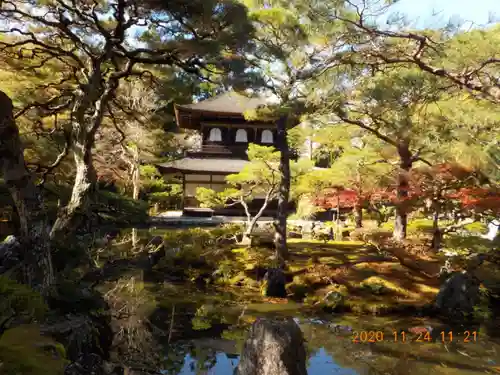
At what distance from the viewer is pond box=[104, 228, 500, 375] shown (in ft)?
18.6

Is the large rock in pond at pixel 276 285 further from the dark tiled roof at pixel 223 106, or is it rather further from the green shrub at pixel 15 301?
the dark tiled roof at pixel 223 106

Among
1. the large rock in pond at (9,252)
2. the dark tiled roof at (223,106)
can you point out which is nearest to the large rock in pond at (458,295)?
the large rock in pond at (9,252)

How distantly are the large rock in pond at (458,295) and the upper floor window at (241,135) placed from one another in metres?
14.3

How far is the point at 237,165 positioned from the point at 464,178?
12145mm

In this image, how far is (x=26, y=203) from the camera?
4516 mm

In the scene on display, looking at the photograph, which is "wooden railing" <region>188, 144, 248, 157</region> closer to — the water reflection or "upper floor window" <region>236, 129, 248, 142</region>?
"upper floor window" <region>236, 129, 248, 142</region>

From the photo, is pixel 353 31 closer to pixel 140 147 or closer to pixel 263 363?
pixel 263 363

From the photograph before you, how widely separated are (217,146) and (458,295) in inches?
581

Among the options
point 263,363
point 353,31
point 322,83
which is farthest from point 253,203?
point 263,363

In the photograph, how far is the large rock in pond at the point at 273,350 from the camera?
12.7 feet

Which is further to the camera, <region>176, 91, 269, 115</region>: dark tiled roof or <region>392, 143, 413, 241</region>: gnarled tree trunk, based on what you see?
<region>176, 91, 269, 115</region>: dark tiled roof

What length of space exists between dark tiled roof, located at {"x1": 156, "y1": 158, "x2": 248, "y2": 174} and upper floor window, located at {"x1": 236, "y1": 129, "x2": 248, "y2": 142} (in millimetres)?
1199
